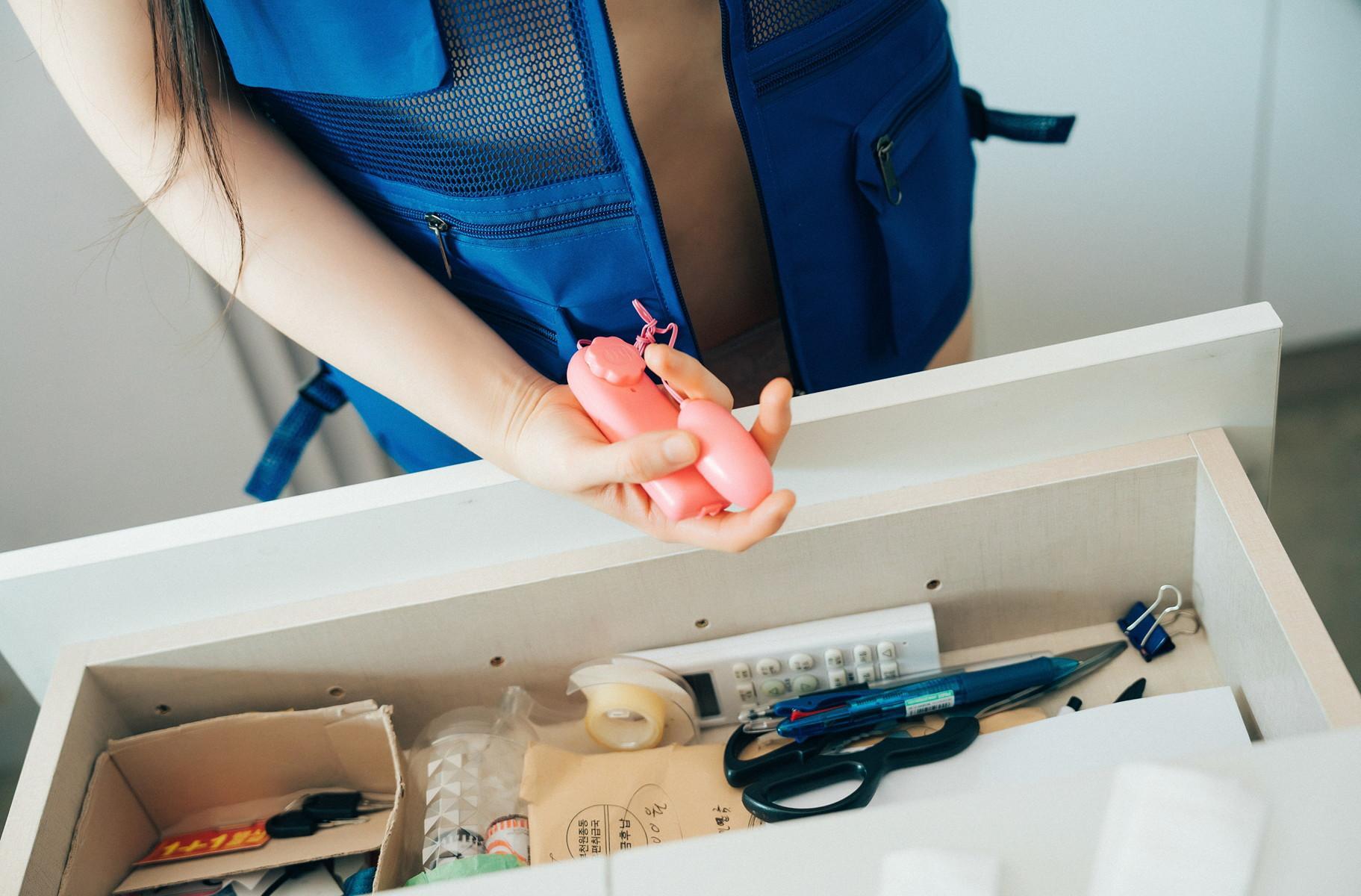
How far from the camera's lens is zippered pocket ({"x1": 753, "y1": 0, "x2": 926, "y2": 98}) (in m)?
0.61

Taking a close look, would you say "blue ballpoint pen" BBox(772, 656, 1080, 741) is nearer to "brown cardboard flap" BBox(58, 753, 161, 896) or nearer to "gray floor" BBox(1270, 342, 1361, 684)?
"brown cardboard flap" BBox(58, 753, 161, 896)

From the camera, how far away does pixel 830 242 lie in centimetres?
69

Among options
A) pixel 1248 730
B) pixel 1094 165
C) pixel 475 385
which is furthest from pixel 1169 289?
pixel 475 385

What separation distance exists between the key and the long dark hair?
0.30 m

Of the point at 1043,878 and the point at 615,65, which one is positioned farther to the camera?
the point at 615,65

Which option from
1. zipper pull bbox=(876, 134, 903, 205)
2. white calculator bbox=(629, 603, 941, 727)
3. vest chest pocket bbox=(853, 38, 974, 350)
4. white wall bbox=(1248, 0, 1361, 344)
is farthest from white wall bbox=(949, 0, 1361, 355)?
white calculator bbox=(629, 603, 941, 727)

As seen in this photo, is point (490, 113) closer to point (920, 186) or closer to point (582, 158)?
point (582, 158)

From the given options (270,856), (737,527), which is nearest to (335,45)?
(737,527)

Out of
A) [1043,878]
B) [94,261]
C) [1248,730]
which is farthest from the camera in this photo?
[94,261]

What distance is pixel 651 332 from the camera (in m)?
0.62

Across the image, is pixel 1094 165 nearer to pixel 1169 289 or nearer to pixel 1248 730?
pixel 1169 289

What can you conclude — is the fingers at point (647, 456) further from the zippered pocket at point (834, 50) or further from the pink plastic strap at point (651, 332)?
the zippered pocket at point (834, 50)

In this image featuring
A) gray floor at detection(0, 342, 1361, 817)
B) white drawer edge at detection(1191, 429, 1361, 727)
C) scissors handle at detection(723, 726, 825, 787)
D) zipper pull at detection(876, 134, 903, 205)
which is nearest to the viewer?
white drawer edge at detection(1191, 429, 1361, 727)

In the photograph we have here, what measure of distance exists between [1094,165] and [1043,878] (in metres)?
1.36
